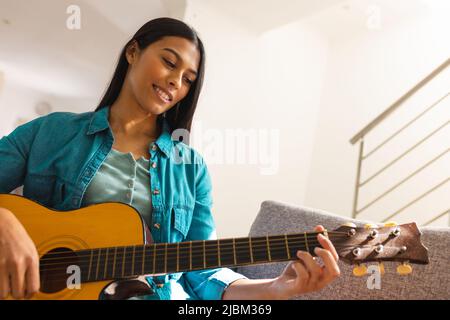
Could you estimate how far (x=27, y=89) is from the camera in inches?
228

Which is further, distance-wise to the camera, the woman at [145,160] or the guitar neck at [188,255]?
the woman at [145,160]

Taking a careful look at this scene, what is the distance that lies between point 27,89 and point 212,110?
4.54 meters

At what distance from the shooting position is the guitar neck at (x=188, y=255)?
0.70 meters

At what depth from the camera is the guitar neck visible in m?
0.70

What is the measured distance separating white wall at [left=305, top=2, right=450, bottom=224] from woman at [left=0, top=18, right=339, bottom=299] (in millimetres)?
→ 2163

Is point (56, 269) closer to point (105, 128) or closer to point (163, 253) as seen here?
point (163, 253)

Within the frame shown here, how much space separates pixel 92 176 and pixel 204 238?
33cm

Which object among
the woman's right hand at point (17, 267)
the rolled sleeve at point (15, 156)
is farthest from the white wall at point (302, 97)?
the woman's right hand at point (17, 267)

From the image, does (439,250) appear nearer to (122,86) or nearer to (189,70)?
(189,70)

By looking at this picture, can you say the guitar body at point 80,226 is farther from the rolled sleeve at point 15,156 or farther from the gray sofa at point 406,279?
the gray sofa at point 406,279

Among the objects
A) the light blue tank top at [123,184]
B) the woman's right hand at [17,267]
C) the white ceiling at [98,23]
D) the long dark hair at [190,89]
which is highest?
the white ceiling at [98,23]

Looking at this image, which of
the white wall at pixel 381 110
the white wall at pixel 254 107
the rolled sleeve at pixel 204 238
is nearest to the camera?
the rolled sleeve at pixel 204 238

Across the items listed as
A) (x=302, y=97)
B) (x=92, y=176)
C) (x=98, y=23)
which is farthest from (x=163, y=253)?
(x=98, y=23)
